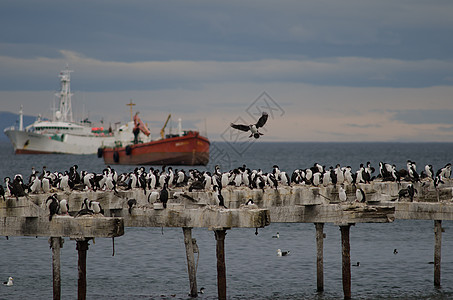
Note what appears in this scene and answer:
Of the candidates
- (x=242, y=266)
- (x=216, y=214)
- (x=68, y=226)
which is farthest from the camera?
(x=242, y=266)

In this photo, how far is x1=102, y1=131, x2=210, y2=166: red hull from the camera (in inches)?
3792

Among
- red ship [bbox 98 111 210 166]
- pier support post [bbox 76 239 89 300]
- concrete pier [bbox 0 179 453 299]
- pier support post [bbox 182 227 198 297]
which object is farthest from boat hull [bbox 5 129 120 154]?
pier support post [bbox 76 239 89 300]

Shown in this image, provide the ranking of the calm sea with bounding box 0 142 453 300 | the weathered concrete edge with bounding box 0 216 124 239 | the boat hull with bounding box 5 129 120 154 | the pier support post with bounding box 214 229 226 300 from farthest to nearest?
the boat hull with bounding box 5 129 120 154 → the calm sea with bounding box 0 142 453 300 → the pier support post with bounding box 214 229 226 300 → the weathered concrete edge with bounding box 0 216 124 239

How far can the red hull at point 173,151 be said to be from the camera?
9631 cm

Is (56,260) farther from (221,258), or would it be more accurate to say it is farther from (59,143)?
(59,143)

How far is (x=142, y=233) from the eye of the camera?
Result: 41.1 meters

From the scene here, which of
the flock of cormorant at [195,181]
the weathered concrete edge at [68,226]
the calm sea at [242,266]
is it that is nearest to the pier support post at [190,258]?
the calm sea at [242,266]

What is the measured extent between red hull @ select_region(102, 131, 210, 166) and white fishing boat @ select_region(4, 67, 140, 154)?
49.0 meters

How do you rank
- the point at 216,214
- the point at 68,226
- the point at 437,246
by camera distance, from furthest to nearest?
the point at 437,246 < the point at 216,214 < the point at 68,226

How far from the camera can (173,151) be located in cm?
9688

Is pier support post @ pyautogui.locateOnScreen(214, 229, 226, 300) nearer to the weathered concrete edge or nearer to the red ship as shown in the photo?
the weathered concrete edge

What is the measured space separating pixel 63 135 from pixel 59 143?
2127mm

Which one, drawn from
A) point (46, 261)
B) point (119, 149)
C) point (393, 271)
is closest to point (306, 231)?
point (393, 271)

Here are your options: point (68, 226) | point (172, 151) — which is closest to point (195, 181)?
point (68, 226)
